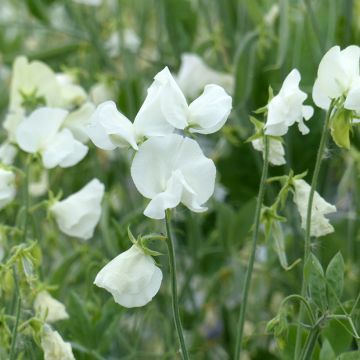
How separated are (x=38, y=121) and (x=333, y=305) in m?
0.27

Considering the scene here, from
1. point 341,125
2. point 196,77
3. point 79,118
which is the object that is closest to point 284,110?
point 341,125

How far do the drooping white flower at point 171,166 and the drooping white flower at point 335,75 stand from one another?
0.33 feet

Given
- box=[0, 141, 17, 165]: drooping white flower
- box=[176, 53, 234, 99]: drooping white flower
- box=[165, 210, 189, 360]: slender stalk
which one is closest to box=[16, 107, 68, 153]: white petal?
box=[0, 141, 17, 165]: drooping white flower

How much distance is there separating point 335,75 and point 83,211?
23 centimetres

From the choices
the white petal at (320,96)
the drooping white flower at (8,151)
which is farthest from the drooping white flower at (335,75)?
the drooping white flower at (8,151)

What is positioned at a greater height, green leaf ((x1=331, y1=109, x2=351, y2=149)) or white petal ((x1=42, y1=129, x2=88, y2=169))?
green leaf ((x1=331, y1=109, x2=351, y2=149))

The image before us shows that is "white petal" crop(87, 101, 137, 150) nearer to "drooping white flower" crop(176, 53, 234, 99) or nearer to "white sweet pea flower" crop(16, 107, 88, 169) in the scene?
"white sweet pea flower" crop(16, 107, 88, 169)

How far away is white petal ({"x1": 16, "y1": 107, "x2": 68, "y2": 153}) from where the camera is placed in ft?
2.31

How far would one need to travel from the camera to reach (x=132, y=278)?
54cm

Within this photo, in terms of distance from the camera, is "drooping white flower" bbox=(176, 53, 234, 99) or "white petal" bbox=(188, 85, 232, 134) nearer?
"white petal" bbox=(188, 85, 232, 134)

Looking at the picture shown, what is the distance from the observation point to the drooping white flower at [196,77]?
41.3 inches

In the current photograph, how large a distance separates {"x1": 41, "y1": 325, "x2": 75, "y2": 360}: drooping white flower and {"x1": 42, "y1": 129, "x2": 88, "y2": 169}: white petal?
141mm

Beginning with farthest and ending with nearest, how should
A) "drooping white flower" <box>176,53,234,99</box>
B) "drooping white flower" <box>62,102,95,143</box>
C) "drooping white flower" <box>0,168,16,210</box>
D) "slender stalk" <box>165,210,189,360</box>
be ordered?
1. "drooping white flower" <box>176,53,234,99</box>
2. "drooping white flower" <box>62,102,95,143</box>
3. "drooping white flower" <box>0,168,16,210</box>
4. "slender stalk" <box>165,210,189,360</box>

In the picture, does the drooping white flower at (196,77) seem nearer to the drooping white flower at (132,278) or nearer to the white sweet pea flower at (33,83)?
the white sweet pea flower at (33,83)
